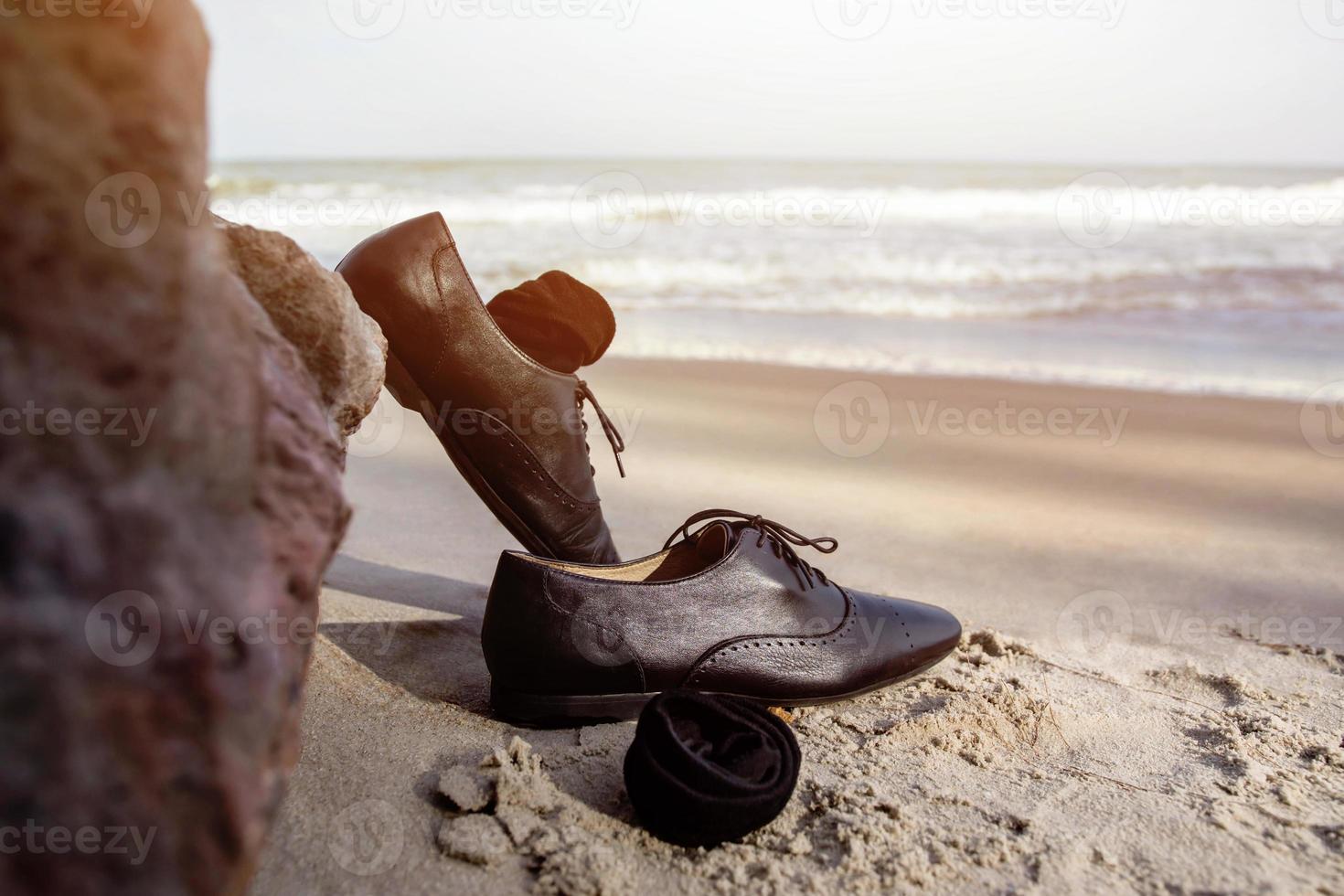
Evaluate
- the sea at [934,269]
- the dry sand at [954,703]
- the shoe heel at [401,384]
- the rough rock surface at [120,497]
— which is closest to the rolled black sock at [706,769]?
the dry sand at [954,703]

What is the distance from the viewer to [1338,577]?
9.30 feet

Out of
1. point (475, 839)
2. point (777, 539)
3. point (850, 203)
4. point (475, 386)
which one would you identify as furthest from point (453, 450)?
point (850, 203)

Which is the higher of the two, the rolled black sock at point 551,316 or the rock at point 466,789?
the rolled black sock at point 551,316

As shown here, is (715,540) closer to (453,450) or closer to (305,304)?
(453,450)

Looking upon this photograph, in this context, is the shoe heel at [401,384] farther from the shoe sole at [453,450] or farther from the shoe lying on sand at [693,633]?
the shoe lying on sand at [693,633]

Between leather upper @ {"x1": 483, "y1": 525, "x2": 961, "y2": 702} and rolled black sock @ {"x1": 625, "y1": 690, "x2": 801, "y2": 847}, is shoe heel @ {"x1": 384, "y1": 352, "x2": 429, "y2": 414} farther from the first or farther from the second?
rolled black sock @ {"x1": 625, "y1": 690, "x2": 801, "y2": 847}

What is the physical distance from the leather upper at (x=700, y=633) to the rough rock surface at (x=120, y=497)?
810 millimetres

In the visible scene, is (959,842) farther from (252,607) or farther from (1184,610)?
(1184,610)

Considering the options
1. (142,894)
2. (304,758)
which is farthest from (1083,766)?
(142,894)

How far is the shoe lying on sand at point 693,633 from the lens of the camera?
180 centimetres

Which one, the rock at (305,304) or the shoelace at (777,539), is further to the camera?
the shoelace at (777,539)

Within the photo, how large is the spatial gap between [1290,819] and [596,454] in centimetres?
314

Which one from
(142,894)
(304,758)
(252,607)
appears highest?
(252,607)

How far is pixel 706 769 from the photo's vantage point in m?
1.43
